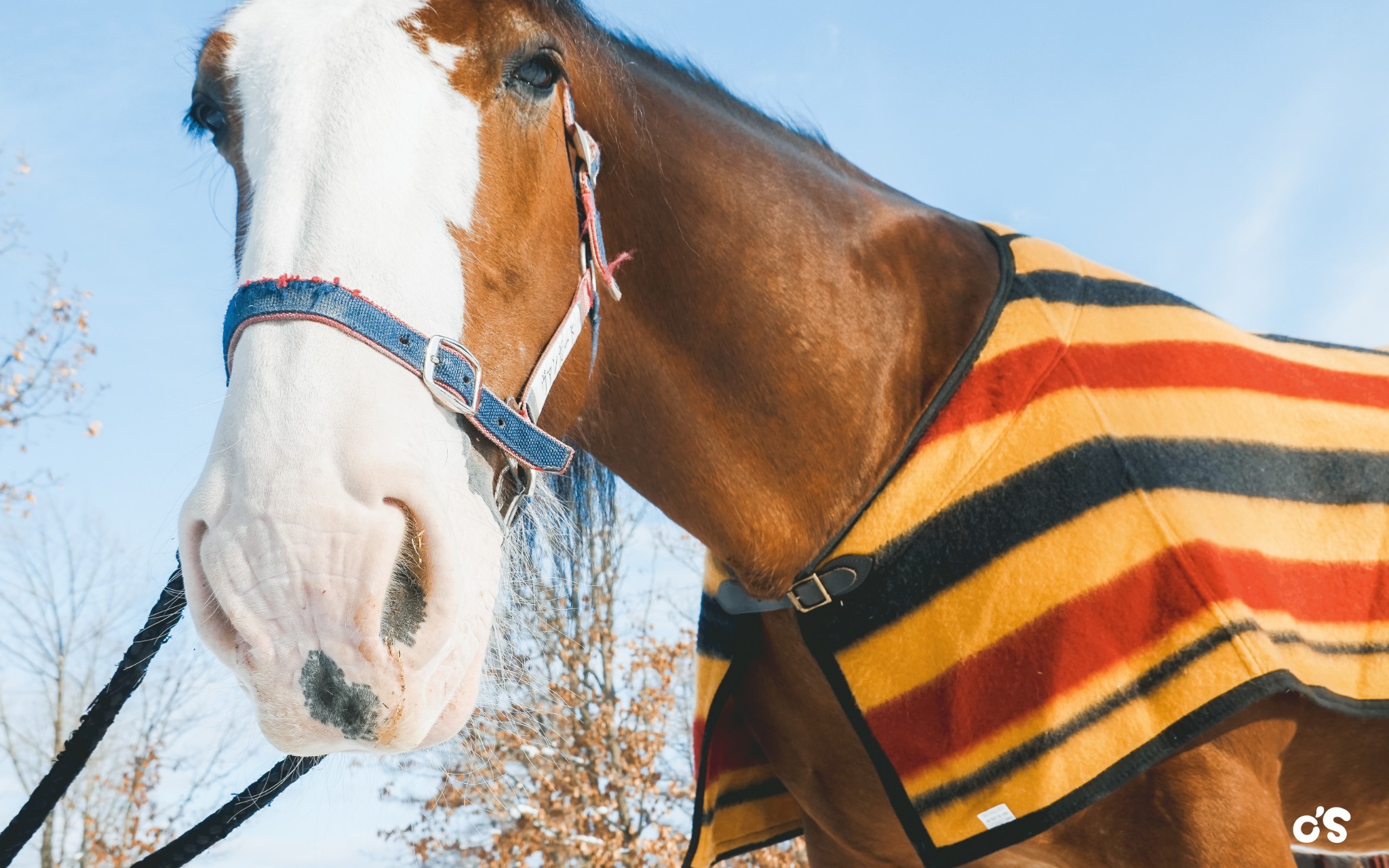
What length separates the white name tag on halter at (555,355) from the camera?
4.91 feet

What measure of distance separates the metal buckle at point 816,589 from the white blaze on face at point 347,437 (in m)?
0.67

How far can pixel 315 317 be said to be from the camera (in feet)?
4.11

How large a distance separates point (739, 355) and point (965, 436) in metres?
0.48

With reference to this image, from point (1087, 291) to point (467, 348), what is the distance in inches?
55.0

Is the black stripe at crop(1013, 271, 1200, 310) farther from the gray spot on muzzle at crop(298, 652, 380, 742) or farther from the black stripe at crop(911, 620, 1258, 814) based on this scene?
the gray spot on muzzle at crop(298, 652, 380, 742)

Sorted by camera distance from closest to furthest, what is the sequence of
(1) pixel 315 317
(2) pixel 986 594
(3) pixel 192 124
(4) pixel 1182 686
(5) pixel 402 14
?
(1) pixel 315 317
(5) pixel 402 14
(4) pixel 1182 686
(2) pixel 986 594
(3) pixel 192 124

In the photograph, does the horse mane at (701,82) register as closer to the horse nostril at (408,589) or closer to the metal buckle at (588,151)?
the metal buckle at (588,151)

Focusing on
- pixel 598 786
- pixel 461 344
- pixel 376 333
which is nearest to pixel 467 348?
pixel 461 344

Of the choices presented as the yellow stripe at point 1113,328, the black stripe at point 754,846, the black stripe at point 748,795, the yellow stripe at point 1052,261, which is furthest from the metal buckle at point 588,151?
the black stripe at point 754,846

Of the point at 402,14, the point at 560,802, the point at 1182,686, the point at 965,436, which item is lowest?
the point at 1182,686

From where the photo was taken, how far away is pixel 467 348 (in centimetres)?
139

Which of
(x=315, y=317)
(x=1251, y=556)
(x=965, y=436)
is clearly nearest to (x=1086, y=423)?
(x=965, y=436)

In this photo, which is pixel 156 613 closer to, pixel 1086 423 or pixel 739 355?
pixel 739 355

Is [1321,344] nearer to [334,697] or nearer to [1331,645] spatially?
[1331,645]
